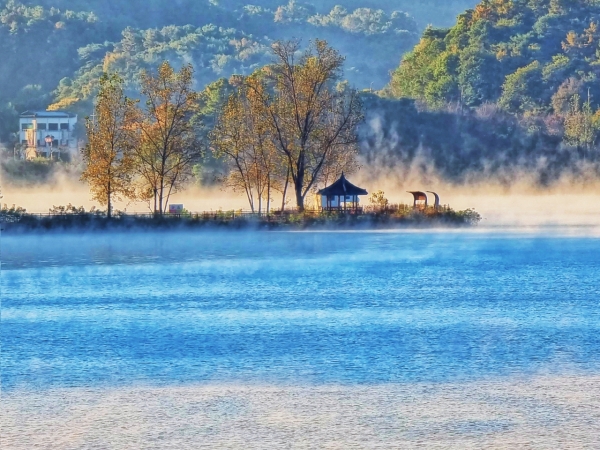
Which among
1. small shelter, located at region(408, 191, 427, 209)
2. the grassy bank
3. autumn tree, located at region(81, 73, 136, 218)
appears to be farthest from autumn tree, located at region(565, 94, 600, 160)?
autumn tree, located at region(81, 73, 136, 218)

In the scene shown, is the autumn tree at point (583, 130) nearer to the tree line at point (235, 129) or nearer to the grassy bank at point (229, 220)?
the grassy bank at point (229, 220)

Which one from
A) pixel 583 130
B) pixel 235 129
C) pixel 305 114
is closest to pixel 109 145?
pixel 235 129

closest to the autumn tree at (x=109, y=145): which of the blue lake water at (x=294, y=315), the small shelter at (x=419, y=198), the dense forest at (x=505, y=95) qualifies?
the blue lake water at (x=294, y=315)

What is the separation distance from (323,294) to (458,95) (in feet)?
321

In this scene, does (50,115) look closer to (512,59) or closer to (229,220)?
(512,59)

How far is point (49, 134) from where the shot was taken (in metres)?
123

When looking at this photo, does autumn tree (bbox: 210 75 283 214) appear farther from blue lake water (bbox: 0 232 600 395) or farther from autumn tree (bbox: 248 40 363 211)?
blue lake water (bbox: 0 232 600 395)

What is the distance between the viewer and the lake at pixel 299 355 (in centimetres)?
1587

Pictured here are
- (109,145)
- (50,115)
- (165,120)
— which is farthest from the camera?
(50,115)

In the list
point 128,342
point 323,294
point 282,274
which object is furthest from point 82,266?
point 128,342

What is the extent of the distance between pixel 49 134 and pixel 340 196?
58569 mm

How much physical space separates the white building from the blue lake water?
71853 millimetres

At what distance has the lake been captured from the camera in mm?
15867

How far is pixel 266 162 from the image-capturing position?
6931 centimetres
